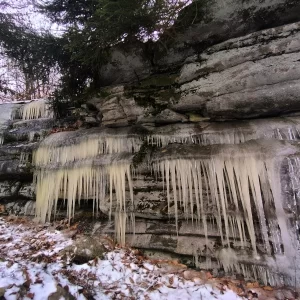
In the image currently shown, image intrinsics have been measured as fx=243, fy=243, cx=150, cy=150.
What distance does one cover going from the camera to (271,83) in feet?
15.1

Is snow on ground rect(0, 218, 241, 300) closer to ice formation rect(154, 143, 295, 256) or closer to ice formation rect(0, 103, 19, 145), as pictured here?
ice formation rect(154, 143, 295, 256)

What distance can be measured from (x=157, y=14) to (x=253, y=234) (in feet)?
15.9

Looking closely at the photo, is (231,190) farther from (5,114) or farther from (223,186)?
(5,114)

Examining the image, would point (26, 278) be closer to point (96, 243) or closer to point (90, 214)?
point (96, 243)

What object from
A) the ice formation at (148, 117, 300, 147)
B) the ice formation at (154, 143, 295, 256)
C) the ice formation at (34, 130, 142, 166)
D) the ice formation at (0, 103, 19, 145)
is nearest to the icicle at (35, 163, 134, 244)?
the ice formation at (34, 130, 142, 166)

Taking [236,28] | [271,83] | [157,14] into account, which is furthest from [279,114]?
[157,14]

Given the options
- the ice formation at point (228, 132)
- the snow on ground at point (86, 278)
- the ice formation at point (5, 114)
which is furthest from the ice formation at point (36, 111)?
the snow on ground at point (86, 278)

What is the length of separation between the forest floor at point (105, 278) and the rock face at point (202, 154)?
338mm

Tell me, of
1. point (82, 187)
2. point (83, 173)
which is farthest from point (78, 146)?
point (82, 187)

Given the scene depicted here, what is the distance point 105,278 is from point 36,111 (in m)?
7.44

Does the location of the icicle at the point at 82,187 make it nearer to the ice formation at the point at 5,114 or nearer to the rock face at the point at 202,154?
the rock face at the point at 202,154

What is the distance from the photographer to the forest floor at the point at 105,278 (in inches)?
120

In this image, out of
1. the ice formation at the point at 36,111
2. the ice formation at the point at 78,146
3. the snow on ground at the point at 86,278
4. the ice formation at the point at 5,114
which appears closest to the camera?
the snow on ground at the point at 86,278

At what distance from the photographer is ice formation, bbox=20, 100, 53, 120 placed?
9086 millimetres
